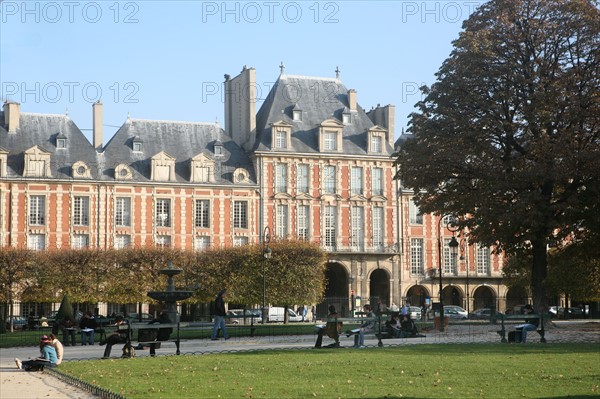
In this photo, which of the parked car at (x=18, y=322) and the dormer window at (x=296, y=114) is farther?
the dormer window at (x=296, y=114)

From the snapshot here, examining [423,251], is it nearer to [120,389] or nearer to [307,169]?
[307,169]

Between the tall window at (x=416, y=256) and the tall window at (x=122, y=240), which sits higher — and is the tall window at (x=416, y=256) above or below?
below

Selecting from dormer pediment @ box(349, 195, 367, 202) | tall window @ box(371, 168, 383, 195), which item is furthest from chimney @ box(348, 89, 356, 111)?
dormer pediment @ box(349, 195, 367, 202)

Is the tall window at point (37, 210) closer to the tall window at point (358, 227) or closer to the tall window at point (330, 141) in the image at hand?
the tall window at point (330, 141)

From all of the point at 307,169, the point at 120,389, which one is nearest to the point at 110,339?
the point at 120,389

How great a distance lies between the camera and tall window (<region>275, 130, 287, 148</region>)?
56719 millimetres

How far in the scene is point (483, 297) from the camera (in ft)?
202

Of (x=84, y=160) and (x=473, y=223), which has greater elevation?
(x=84, y=160)

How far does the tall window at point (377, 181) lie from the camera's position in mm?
58406

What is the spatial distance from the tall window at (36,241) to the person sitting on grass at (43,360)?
3442cm

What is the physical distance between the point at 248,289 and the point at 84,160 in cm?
1200

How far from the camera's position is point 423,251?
60312 mm

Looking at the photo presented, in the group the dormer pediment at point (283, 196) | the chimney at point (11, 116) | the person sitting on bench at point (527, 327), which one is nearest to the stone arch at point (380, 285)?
the dormer pediment at point (283, 196)

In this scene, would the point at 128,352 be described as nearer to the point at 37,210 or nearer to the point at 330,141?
the point at 37,210
